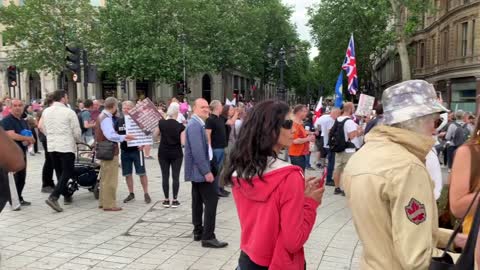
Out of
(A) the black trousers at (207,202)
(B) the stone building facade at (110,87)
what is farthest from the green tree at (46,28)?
(A) the black trousers at (207,202)

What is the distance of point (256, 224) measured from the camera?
2.58 m

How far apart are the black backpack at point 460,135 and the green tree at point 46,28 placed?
107ft

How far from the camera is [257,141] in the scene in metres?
2.64

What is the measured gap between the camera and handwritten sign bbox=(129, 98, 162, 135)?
7910 mm

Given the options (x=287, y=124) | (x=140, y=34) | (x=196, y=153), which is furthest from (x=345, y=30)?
(x=287, y=124)

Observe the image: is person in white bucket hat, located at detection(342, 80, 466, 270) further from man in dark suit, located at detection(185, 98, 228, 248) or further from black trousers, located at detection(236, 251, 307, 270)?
man in dark suit, located at detection(185, 98, 228, 248)

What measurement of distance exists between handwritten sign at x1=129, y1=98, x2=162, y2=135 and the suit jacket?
2113mm

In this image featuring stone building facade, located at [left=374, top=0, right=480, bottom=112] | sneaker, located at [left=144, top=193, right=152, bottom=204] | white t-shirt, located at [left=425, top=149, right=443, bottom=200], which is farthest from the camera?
stone building facade, located at [left=374, top=0, right=480, bottom=112]

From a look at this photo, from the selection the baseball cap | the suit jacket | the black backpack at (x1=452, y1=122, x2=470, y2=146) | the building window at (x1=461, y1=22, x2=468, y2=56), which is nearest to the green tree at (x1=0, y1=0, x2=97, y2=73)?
the building window at (x1=461, y1=22, x2=468, y2=56)

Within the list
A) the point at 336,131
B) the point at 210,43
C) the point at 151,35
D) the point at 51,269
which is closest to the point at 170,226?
the point at 51,269

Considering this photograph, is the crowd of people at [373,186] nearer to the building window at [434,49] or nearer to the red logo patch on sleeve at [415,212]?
the red logo patch on sleeve at [415,212]

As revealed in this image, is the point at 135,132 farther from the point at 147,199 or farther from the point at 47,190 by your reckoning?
the point at 47,190

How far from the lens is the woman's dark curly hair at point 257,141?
258 cm

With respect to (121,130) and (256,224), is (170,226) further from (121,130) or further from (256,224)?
(256,224)
